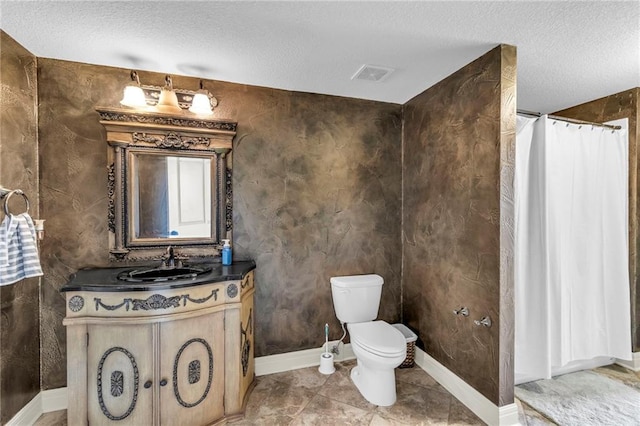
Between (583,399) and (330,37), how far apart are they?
3004mm

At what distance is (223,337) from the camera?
183 centimetres

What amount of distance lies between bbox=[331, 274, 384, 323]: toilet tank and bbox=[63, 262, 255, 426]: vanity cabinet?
3.19 feet

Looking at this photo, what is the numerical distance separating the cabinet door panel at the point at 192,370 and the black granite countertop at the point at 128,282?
23cm

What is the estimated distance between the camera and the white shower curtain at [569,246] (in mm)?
2000

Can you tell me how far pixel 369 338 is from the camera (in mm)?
Answer: 2076

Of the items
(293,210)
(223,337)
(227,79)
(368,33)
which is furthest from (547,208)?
(227,79)

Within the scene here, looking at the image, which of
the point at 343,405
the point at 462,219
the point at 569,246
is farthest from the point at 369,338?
the point at 569,246

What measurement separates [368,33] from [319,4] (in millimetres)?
364

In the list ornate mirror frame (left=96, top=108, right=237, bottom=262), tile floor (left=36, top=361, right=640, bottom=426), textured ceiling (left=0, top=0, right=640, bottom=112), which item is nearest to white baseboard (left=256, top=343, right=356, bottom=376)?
tile floor (left=36, top=361, right=640, bottom=426)

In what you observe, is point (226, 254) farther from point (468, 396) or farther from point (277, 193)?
point (468, 396)

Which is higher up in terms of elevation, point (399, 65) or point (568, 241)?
point (399, 65)

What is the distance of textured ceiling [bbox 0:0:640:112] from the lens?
1.45 m

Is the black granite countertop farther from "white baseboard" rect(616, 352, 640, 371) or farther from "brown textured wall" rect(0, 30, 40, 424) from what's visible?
"white baseboard" rect(616, 352, 640, 371)

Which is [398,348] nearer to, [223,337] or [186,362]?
[223,337]
